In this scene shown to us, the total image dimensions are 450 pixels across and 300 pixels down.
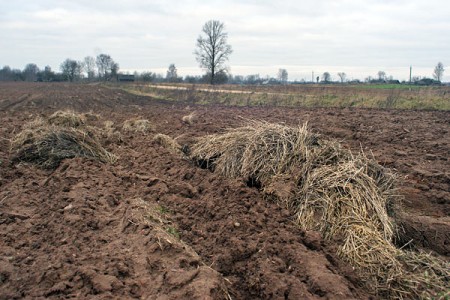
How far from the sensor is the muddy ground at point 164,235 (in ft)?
11.6

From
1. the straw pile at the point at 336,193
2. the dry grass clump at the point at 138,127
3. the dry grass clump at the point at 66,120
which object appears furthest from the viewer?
the dry grass clump at the point at 138,127

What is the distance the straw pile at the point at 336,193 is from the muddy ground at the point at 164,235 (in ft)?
0.85

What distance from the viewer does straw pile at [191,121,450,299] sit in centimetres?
400

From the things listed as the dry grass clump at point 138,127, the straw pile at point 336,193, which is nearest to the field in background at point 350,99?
the dry grass clump at point 138,127

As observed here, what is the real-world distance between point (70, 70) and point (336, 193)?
10750 cm

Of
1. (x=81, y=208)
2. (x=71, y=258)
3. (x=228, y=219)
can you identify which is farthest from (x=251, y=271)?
(x=81, y=208)

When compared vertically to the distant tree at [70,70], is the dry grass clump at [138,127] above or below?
below

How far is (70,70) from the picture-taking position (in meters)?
102

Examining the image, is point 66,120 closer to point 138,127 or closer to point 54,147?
point 138,127

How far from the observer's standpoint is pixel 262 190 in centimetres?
578

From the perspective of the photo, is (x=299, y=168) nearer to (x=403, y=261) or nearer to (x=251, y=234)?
(x=251, y=234)

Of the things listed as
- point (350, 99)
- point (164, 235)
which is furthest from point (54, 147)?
point (350, 99)

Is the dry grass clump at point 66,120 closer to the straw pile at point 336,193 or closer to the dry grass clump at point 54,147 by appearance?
the dry grass clump at point 54,147

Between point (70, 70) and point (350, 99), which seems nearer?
point (350, 99)
